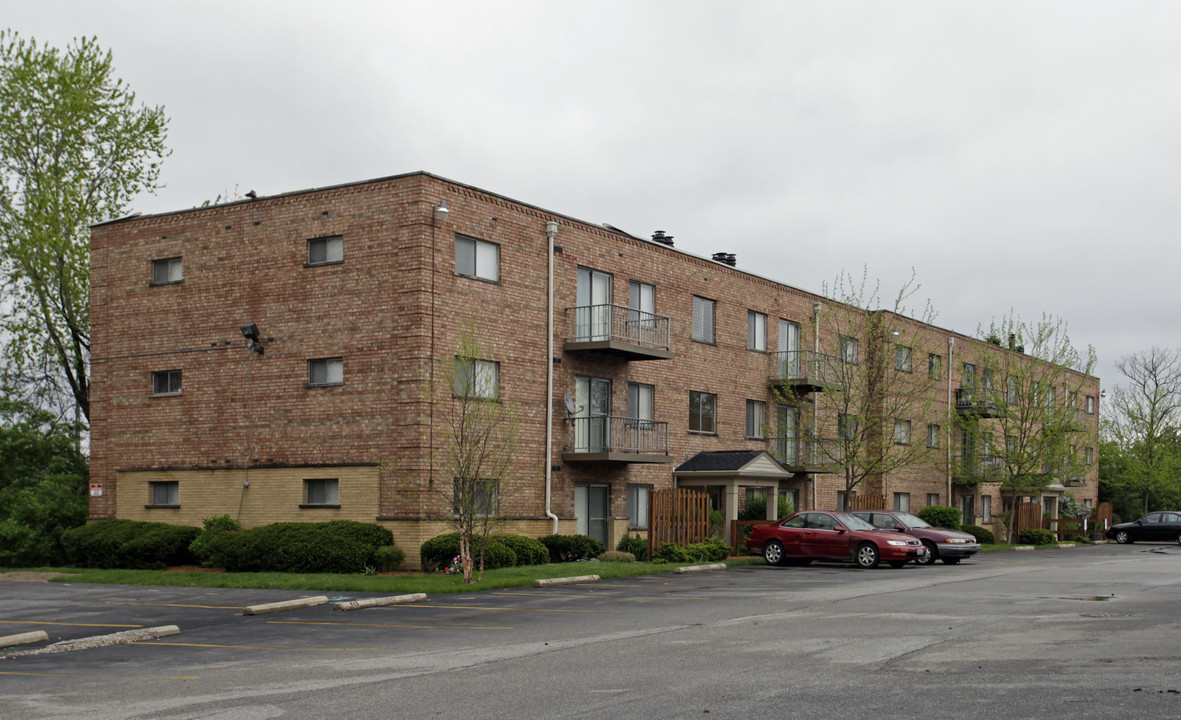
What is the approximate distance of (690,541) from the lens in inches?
1228

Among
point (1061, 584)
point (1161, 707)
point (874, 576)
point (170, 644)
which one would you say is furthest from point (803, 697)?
point (874, 576)

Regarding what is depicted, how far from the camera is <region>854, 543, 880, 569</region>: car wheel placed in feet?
97.3

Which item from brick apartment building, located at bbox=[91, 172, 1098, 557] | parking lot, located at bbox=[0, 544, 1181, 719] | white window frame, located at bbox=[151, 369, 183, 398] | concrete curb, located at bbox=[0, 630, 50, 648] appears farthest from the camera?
white window frame, located at bbox=[151, 369, 183, 398]

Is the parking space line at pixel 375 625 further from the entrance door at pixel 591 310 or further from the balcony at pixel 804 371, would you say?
the balcony at pixel 804 371

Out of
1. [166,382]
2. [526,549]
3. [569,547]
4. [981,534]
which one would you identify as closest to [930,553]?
[569,547]

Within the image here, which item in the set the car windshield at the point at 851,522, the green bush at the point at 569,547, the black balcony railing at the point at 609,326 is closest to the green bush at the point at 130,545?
the green bush at the point at 569,547

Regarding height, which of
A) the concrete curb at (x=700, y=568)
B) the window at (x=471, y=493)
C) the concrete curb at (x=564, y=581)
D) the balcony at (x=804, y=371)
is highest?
the balcony at (x=804, y=371)

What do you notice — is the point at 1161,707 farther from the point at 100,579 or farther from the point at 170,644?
the point at 100,579

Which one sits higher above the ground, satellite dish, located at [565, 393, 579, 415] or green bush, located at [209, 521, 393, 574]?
satellite dish, located at [565, 393, 579, 415]

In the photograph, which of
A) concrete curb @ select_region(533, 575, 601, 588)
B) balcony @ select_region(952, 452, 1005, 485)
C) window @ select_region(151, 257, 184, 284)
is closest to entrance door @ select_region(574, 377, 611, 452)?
concrete curb @ select_region(533, 575, 601, 588)

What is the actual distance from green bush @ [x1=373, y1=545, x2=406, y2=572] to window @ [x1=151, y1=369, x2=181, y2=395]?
908 cm

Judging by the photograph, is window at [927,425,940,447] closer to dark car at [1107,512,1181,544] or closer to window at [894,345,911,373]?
window at [894,345,911,373]

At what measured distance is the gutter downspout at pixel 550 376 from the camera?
30.9 metres

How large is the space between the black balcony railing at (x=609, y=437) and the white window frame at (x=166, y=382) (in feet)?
34.9
